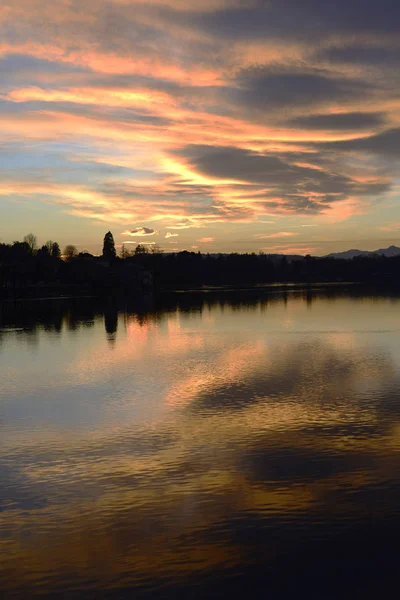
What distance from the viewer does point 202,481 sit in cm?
2086

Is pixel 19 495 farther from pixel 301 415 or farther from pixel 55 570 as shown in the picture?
pixel 301 415

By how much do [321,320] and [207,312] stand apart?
→ 26355 mm

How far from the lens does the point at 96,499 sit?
1956 cm

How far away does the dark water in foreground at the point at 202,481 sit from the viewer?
1511 centimetres

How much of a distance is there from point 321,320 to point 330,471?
2627 inches

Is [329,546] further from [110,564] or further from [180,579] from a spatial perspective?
[110,564]

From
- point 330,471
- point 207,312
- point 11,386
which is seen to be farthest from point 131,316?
point 330,471

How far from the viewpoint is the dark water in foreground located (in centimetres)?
1511

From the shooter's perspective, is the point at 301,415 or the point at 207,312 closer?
the point at 301,415

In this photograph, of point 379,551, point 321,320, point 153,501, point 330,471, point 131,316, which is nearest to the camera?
point 379,551

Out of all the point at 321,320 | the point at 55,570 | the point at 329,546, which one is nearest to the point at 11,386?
the point at 55,570

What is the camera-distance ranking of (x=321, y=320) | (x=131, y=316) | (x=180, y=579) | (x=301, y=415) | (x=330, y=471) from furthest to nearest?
1. (x=131, y=316)
2. (x=321, y=320)
3. (x=301, y=415)
4. (x=330, y=471)
5. (x=180, y=579)

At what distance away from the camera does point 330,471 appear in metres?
21.6

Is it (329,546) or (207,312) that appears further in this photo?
(207,312)
